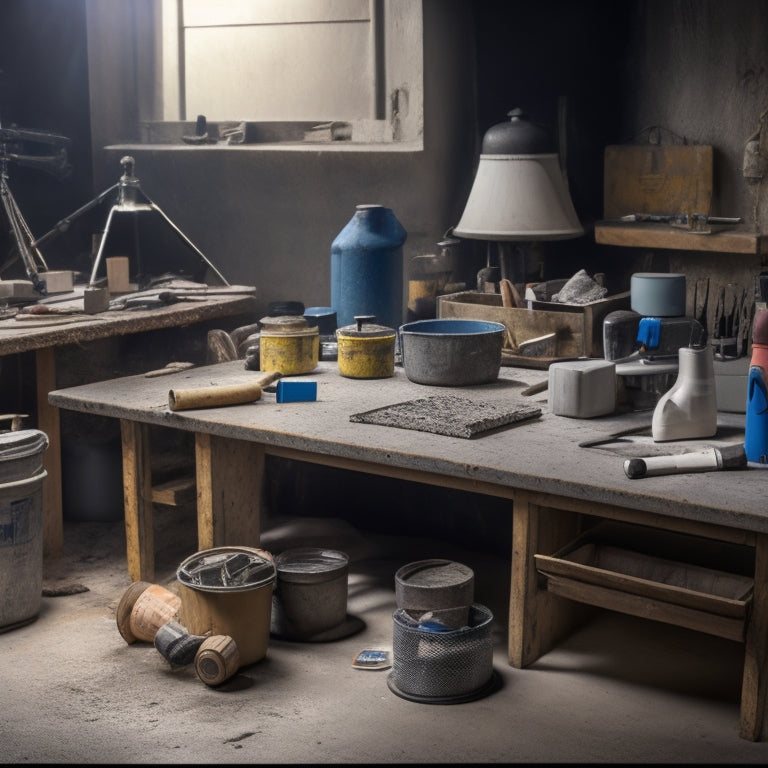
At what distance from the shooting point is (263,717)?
304 centimetres

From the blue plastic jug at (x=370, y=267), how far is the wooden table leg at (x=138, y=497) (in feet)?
2.97

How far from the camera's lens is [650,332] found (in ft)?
10.6

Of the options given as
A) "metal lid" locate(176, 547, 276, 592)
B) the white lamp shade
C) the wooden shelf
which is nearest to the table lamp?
the white lamp shade

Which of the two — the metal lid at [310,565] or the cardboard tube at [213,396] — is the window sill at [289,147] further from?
the metal lid at [310,565]

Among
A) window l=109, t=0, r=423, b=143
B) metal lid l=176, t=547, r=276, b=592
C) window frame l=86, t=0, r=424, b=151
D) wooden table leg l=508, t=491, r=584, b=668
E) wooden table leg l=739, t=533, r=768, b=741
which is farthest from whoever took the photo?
window frame l=86, t=0, r=424, b=151

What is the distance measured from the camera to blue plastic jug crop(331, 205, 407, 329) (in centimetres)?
412

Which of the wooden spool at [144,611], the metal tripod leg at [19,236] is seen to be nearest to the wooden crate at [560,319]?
the wooden spool at [144,611]

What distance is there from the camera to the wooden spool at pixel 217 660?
3.16 meters

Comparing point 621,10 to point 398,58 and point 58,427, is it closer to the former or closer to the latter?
point 398,58

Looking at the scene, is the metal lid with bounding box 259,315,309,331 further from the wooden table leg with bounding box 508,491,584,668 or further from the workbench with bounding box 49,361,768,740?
the wooden table leg with bounding box 508,491,584,668

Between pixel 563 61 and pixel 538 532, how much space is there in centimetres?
188

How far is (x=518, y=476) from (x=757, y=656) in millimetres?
687

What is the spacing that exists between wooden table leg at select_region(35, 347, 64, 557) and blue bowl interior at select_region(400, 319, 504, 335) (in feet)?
4.39

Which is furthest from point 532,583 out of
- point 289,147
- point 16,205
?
point 16,205
